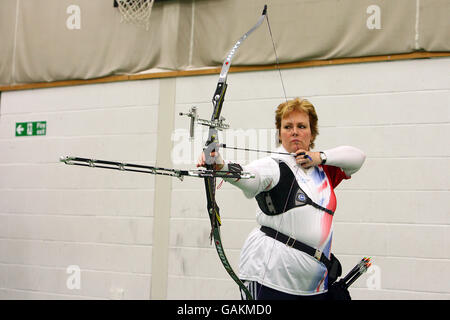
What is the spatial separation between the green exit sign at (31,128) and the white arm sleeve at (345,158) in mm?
2575

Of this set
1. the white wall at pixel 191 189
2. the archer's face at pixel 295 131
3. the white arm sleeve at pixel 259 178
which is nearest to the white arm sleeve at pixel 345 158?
the archer's face at pixel 295 131

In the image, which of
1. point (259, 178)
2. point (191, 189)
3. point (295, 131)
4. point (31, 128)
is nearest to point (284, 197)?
point (259, 178)

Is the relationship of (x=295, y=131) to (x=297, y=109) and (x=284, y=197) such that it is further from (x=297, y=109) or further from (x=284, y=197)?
(x=284, y=197)

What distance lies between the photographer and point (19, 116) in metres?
3.66

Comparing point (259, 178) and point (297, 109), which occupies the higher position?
point (297, 109)

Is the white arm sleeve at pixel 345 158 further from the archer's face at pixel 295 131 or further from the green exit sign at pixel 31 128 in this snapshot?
the green exit sign at pixel 31 128

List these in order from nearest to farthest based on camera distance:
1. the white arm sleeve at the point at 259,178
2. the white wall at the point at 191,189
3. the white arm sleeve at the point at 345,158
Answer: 1. the white arm sleeve at the point at 259,178
2. the white arm sleeve at the point at 345,158
3. the white wall at the point at 191,189

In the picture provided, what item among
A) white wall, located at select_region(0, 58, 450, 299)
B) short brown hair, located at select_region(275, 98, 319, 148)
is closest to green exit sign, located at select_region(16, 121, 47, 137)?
white wall, located at select_region(0, 58, 450, 299)

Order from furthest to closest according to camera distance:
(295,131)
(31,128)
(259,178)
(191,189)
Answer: (31,128)
(191,189)
(295,131)
(259,178)

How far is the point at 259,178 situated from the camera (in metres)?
1.53

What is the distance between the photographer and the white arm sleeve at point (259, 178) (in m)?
1.50

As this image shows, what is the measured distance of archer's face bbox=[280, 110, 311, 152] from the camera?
66.3 inches

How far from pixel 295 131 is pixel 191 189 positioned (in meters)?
1.57

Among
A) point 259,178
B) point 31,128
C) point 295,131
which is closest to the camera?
point 259,178
